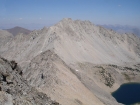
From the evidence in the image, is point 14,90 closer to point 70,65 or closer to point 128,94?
point 70,65

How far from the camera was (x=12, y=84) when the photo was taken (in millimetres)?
25641

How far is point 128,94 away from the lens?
89.4 m

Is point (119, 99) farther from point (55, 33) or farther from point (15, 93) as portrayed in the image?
point (15, 93)

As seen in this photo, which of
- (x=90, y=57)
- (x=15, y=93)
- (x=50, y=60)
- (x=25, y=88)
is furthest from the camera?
(x=90, y=57)

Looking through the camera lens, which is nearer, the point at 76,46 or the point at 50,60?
the point at 50,60

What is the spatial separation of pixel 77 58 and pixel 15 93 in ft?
256

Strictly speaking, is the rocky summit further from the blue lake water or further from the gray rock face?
the blue lake water

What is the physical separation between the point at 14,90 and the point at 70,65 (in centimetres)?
6381

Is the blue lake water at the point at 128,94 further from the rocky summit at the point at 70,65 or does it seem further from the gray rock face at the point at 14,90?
the gray rock face at the point at 14,90

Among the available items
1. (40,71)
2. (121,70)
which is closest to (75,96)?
(40,71)

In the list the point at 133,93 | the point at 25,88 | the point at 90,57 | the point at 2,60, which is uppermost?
the point at 2,60

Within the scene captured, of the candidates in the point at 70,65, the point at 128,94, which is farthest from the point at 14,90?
the point at 128,94

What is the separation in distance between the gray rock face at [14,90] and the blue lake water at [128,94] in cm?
5981

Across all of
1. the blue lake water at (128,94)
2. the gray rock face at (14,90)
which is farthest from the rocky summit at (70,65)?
the blue lake water at (128,94)
